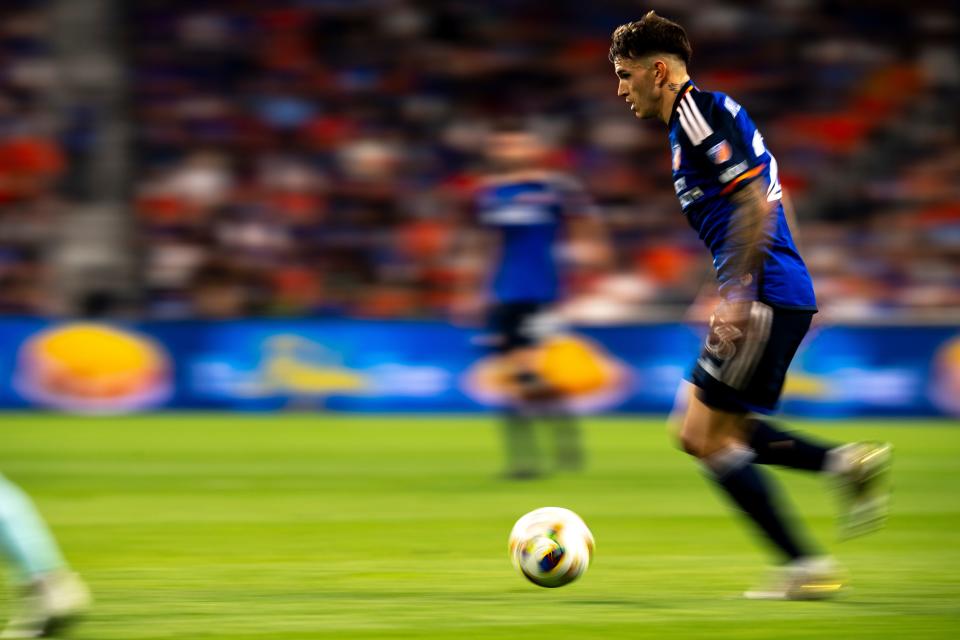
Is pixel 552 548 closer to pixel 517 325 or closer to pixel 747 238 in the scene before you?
pixel 747 238

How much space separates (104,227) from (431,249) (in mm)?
3394

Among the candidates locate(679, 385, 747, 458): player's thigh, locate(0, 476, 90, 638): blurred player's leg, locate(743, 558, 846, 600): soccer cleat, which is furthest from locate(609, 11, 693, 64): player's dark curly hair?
locate(0, 476, 90, 638): blurred player's leg

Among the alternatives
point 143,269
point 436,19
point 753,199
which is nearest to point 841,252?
point 436,19

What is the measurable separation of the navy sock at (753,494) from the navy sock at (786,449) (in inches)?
4.0

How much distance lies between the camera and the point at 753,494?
17.6ft

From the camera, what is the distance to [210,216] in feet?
56.0

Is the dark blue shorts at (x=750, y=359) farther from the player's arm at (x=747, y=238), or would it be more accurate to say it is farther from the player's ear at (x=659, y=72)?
the player's ear at (x=659, y=72)

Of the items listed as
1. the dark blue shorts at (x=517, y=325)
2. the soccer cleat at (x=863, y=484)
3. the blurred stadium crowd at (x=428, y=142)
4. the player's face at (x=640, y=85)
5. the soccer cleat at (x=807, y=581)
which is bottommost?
the soccer cleat at (x=807, y=581)

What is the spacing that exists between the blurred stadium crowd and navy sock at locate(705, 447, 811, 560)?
10.1m

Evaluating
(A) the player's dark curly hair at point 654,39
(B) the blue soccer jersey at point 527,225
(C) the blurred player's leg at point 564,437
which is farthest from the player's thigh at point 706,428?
(C) the blurred player's leg at point 564,437

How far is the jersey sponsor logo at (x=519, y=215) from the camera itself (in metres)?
9.88

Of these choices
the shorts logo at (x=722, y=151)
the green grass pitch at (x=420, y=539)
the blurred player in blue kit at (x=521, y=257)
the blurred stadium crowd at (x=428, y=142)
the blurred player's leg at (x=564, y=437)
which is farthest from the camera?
the blurred stadium crowd at (x=428, y=142)

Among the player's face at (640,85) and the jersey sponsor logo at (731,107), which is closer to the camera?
the jersey sponsor logo at (731,107)

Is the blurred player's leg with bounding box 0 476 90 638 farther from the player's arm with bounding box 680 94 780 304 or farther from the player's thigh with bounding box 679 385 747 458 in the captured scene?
the player's arm with bounding box 680 94 780 304
